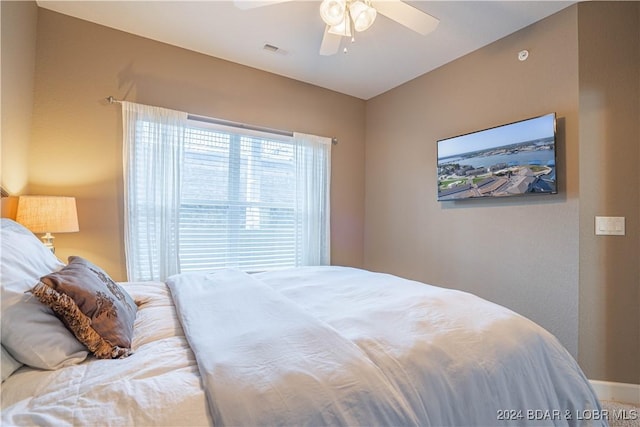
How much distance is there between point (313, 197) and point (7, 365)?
2.73m

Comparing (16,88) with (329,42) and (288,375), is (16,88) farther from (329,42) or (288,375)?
(288,375)

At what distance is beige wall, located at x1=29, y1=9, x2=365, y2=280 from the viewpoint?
2.29 m

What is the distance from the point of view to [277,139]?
3.27m

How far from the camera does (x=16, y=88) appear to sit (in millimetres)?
1885

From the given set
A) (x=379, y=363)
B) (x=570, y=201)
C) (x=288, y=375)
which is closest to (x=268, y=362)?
(x=288, y=375)

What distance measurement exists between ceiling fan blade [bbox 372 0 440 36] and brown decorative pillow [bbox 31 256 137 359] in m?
1.96

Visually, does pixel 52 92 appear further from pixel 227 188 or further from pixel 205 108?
pixel 227 188

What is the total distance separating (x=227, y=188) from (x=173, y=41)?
4.51 ft

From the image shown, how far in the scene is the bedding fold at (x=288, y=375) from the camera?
0.76 metres

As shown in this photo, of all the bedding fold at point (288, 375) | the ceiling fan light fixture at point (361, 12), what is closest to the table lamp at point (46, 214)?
the bedding fold at point (288, 375)

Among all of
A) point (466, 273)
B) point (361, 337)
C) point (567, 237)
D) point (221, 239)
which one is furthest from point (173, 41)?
point (567, 237)

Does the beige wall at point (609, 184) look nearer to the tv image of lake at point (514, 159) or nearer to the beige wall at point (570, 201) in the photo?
the beige wall at point (570, 201)

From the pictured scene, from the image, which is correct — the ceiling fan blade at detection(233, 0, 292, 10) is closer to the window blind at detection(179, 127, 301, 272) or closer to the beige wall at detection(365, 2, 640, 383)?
the window blind at detection(179, 127, 301, 272)

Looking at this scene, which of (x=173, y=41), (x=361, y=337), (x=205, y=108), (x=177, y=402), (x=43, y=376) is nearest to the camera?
(x=177, y=402)
